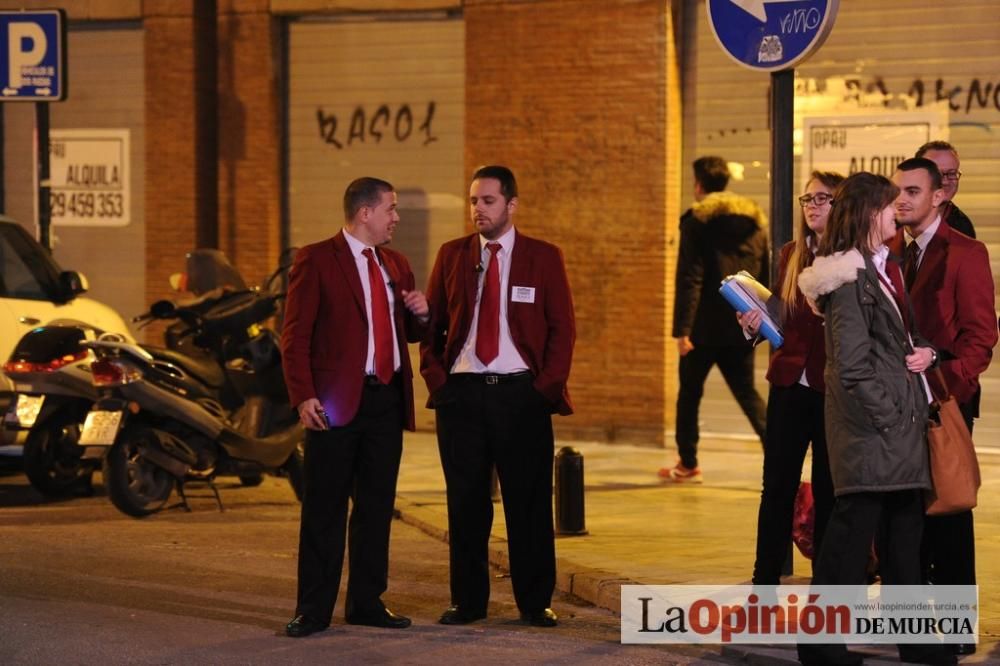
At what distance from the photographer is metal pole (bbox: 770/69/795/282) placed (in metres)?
8.79

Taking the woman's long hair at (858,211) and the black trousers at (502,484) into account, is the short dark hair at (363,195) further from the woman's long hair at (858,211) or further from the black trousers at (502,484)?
the woman's long hair at (858,211)

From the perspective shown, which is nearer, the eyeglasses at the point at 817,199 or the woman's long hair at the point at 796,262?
the woman's long hair at the point at 796,262

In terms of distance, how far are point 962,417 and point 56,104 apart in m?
11.7

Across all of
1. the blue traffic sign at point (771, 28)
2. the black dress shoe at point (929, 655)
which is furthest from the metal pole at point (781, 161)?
the black dress shoe at point (929, 655)

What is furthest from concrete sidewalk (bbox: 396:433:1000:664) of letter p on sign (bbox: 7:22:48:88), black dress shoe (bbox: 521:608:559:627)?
letter p on sign (bbox: 7:22:48:88)

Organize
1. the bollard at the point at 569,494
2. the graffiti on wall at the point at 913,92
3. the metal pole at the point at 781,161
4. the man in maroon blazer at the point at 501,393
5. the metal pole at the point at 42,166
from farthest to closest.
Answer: the metal pole at the point at 42,166, the graffiti on wall at the point at 913,92, the bollard at the point at 569,494, the metal pole at the point at 781,161, the man in maroon blazer at the point at 501,393

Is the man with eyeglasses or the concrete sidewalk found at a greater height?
the man with eyeglasses

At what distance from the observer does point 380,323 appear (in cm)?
816

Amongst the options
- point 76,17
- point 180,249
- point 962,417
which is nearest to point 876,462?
point 962,417

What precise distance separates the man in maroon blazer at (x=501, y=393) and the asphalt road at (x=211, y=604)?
261 millimetres

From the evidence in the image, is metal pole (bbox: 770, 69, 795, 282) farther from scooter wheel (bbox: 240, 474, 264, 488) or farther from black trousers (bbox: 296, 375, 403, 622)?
scooter wheel (bbox: 240, 474, 264, 488)

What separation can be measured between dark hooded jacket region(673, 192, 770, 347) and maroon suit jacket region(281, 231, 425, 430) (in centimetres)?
433

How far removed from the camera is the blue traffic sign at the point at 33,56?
14312 millimetres

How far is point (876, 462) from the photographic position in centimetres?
689
